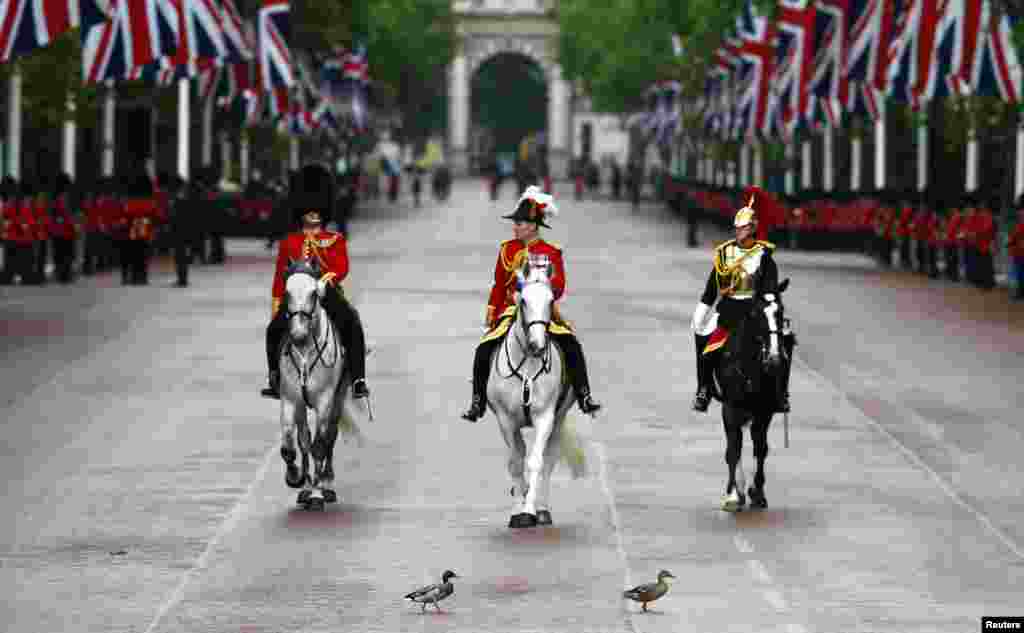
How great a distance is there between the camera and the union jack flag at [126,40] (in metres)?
42.2

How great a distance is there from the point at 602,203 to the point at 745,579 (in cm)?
10104

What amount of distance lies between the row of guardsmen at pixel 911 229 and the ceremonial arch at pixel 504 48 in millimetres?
117350

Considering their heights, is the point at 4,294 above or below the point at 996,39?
below

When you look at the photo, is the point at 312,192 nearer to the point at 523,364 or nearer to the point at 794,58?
the point at 523,364

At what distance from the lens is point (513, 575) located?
48.1 ft

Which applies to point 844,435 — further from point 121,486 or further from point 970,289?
point 970,289

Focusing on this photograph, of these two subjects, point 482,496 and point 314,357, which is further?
point 482,496

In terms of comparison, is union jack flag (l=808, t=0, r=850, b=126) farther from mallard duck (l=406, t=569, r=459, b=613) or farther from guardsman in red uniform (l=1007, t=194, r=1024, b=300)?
mallard duck (l=406, t=569, r=459, b=613)

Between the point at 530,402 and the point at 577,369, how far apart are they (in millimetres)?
392

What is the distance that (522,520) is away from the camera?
16391 millimetres

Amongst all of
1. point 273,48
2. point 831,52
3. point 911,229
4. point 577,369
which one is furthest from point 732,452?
point 273,48

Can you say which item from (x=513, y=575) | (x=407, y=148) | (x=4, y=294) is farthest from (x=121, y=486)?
(x=407, y=148)

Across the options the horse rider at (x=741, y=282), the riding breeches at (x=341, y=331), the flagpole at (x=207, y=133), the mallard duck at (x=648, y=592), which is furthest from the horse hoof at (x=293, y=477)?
the flagpole at (x=207, y=133)

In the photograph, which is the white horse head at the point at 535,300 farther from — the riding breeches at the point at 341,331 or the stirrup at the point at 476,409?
the riding breeches at the point at 341,331
